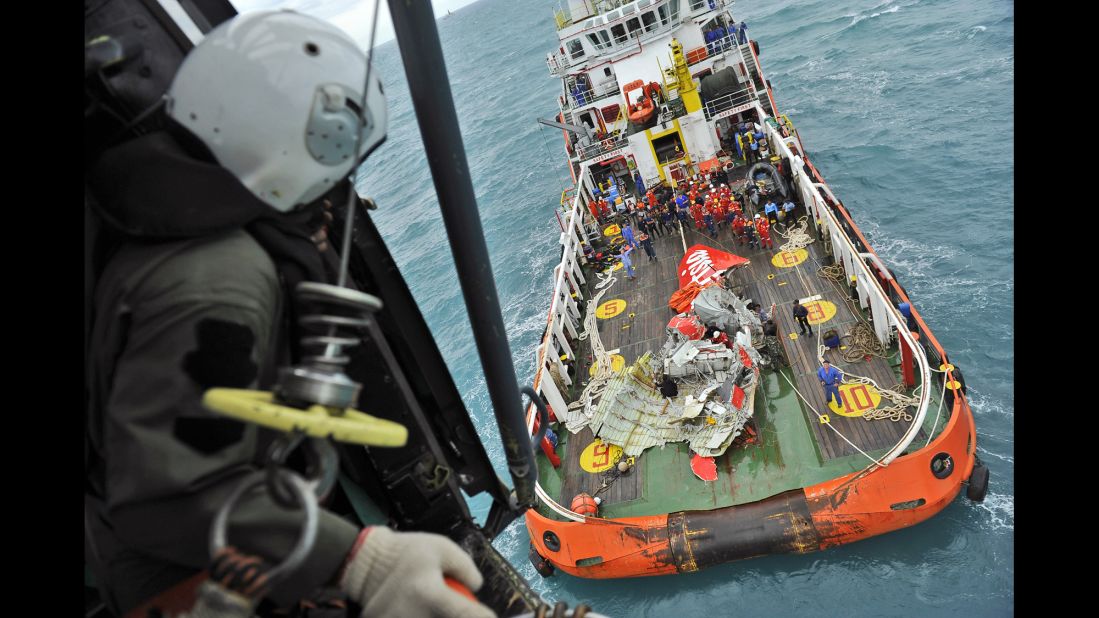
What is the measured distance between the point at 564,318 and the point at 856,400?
8913 millimetres

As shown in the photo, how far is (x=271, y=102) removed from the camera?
322 centimetres

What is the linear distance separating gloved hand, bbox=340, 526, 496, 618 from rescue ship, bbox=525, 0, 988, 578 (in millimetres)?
11967

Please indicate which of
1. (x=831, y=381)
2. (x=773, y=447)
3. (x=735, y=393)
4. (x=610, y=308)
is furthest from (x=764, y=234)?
(x=773, y=447)

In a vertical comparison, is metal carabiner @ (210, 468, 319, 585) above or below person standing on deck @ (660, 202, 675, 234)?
above

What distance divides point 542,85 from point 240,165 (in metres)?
78.2

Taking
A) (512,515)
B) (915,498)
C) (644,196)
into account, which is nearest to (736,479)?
(915,498)

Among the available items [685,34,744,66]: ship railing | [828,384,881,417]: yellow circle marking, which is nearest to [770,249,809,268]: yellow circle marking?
[828,384,881,417]: yellow circle marking

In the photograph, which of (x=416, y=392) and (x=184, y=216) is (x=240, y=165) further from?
(x=416, y=392)

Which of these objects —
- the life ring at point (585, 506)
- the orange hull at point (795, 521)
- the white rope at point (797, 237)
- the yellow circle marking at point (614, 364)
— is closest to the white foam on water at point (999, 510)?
the orange hull at point (795, 521)

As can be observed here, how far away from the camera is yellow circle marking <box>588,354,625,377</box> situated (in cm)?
1886

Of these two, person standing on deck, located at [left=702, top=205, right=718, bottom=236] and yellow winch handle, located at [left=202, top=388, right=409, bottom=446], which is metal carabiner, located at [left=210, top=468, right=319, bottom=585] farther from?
person standing on deck, located at [left=702, top=205, right=718, bottom=236]

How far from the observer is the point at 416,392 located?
4.87 metres

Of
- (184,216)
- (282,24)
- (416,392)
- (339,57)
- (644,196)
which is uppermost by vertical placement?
(282,24)

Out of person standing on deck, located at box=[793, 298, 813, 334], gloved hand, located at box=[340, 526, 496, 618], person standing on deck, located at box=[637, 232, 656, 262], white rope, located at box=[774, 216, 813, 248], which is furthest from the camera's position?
person standing on deck, located at box=[637, 232, 656, 262]
